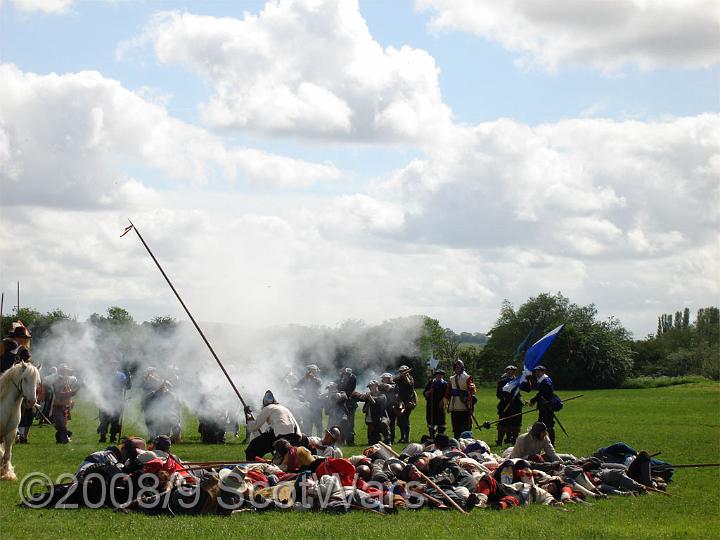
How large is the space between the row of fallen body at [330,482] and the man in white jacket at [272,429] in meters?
0.49

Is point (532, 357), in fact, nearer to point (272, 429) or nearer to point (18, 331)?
point (272, 429)

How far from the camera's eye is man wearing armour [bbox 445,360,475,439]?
23.3 m

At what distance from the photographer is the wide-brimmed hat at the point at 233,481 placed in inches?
519

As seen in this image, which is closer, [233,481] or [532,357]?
[233,481]

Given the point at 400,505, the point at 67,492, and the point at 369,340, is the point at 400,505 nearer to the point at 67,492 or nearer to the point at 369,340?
the point at 67,492

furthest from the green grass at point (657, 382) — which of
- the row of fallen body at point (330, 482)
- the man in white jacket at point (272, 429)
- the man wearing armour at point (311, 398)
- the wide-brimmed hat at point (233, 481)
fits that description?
A: the wide-brimmed hat at point (233, 481)

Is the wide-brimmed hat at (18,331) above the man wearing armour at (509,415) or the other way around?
above

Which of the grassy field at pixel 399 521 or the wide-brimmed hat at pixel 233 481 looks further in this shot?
the wide-brimmed hat at pixel 233 481

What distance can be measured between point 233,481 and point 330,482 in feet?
4.42

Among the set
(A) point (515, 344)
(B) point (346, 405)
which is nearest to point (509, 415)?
(B) point (346, 405)

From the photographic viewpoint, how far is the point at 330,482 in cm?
1352

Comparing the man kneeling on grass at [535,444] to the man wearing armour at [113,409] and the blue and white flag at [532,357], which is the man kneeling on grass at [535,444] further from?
the man wearing armour at [113,409]

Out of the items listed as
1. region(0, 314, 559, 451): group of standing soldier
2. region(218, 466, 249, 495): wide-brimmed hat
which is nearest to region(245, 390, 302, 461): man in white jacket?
region(218, 466, 249, 495): wide-brimmed hat

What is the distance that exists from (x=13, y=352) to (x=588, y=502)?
32.4ft
